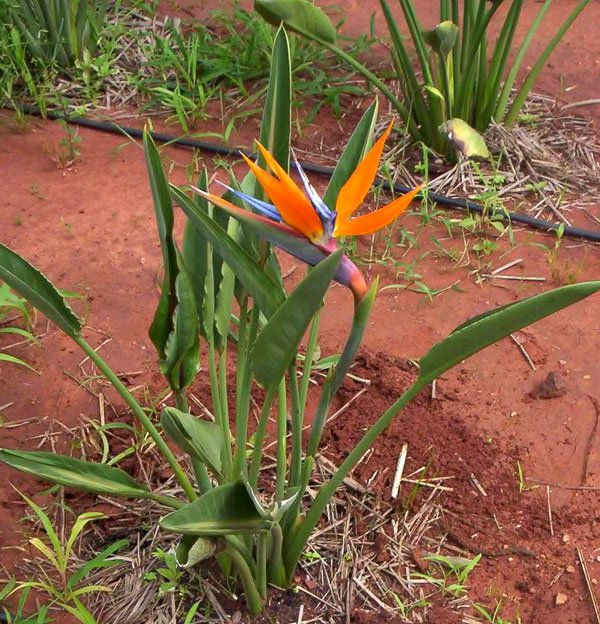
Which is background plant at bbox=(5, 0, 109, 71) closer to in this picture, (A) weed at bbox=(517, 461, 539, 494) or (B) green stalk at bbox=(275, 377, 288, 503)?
(B) green stalk at bbox=(275, 377, 288, 503)

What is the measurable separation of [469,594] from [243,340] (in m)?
0.66

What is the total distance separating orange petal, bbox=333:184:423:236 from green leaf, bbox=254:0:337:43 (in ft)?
4.61

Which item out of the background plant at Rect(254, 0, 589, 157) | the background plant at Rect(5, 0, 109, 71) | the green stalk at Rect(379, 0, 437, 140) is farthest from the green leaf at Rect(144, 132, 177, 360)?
the background plant at Rect(5, 0, 109, 71)

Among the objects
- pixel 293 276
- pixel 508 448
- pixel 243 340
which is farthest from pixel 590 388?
pixel 243 340

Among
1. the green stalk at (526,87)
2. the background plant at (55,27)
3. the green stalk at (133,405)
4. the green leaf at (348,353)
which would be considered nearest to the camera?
the green leaf at (348,353)

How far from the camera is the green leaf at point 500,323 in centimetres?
106

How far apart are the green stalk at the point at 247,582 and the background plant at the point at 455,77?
149 centimetres

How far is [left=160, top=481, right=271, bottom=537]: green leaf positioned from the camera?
3.75 ft

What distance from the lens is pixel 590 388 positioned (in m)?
2.04

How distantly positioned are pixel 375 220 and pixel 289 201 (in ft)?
0.33

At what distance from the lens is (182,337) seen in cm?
129

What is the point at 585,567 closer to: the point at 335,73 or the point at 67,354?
the point at 67,354

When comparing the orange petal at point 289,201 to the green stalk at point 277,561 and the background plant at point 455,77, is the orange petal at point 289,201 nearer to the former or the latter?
the green stalk at point 277,561

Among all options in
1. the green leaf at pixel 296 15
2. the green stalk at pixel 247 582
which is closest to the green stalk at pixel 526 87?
Answer: the green leaf at pixel 296 15
